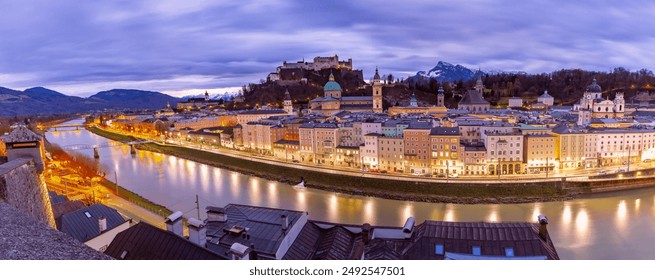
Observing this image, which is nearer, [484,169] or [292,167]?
[484,169]

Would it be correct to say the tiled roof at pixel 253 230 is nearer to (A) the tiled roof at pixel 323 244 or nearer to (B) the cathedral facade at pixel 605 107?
(A) the tiled roof at pixel 323 244

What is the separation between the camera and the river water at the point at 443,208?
180 inches

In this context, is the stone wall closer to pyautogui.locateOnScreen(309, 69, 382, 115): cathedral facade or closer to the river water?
the river water

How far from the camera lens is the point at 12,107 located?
13.4 ft

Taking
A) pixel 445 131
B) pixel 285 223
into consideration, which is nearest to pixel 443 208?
pixel 445 131

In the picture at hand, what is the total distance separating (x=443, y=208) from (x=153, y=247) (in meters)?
5.03

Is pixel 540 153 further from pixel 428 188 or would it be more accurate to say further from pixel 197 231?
pixel 197 231

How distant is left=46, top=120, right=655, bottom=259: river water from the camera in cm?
457

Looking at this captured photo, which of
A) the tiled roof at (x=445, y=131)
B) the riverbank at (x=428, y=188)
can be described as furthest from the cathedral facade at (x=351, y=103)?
the riverbank at (x=428, y=188)

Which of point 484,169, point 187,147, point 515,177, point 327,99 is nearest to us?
point 515,177

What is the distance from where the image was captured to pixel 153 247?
2.07m

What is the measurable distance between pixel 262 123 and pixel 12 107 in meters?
8.51
